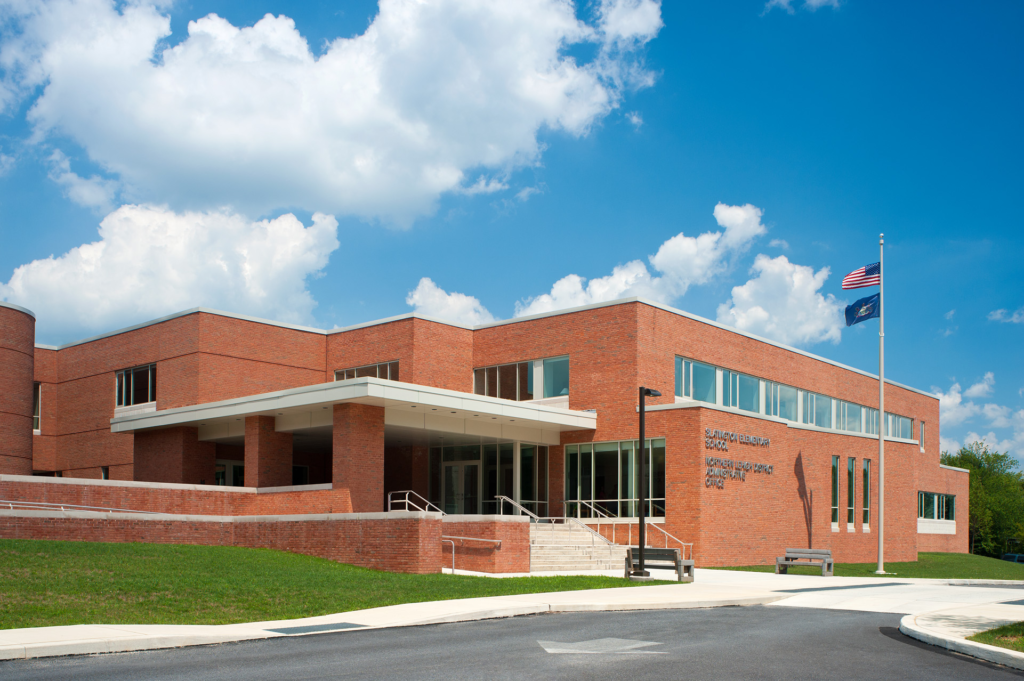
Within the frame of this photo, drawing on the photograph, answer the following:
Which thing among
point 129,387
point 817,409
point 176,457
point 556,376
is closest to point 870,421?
point 817,409

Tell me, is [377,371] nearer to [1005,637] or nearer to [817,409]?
[817,409]

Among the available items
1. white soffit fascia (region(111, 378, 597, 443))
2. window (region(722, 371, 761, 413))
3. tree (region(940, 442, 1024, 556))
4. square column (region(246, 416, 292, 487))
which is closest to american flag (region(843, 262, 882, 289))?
window (region(722, 371, 761, 413))

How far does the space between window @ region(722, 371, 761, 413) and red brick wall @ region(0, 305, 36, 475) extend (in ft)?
92.7

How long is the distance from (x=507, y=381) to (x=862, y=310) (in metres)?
13.8

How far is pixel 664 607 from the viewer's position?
17500 mm

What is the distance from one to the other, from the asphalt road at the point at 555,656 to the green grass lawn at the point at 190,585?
2.70 meters

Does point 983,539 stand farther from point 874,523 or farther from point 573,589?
point 573,589

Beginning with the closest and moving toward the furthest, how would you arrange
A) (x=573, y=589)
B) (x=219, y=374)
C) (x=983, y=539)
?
(x=573, y=589)
(x=219, y=374)
(x=983, y=539)

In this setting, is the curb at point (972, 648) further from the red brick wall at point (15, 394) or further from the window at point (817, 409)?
the red brick wall at point (15, 394)

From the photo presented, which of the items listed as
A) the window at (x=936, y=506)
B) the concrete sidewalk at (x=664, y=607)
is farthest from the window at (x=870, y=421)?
the concrete sidewalk at (x=664, y=607)

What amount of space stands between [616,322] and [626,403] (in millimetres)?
2957

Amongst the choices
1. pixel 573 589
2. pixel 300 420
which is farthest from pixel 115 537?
pixel 573 589

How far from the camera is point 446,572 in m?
23.5

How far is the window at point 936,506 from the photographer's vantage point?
174ft
